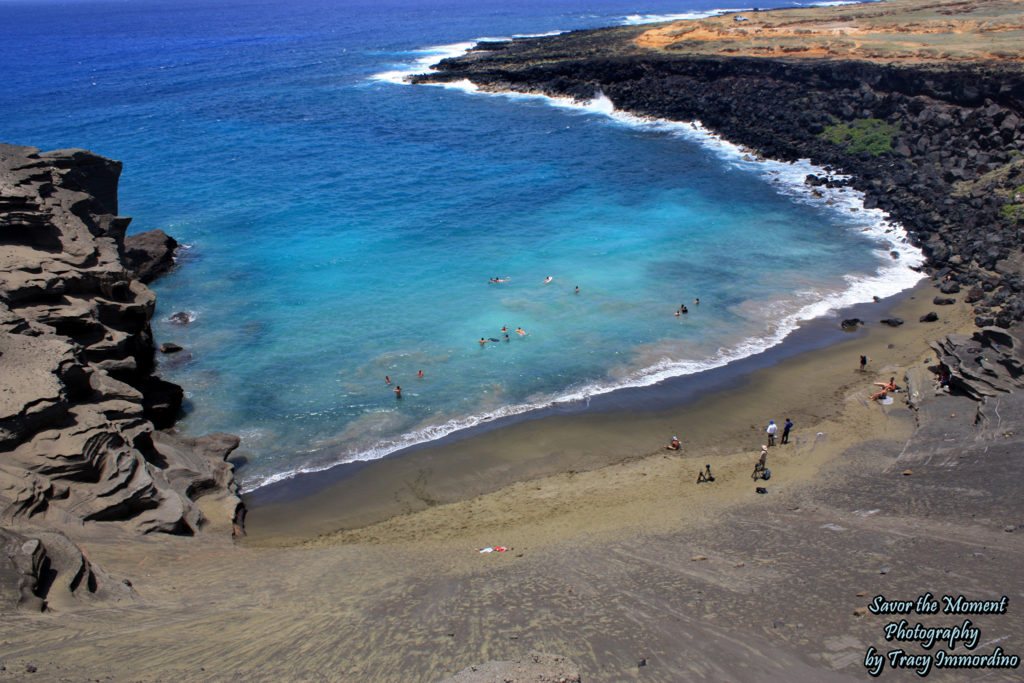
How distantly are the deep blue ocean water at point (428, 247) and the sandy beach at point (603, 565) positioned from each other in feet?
16.6

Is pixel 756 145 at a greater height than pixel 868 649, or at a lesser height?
greater

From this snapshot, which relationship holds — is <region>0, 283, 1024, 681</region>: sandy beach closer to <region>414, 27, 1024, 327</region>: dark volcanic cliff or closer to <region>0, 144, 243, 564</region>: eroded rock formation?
<region>0, 144, 243, 564</region>: eroded rock formation

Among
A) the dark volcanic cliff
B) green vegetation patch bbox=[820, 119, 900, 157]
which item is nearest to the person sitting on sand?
the dark volcanic cliff

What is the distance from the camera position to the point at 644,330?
1455 inches

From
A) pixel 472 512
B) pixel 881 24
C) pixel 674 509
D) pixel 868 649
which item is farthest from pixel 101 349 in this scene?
pixel 881 24

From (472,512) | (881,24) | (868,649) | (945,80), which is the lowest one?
(472,512)

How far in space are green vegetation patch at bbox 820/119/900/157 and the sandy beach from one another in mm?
38222

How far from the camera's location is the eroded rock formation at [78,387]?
19.0m

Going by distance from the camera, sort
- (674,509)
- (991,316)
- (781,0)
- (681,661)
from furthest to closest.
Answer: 1. (781,0)
2. (991,316)
3. (674,509)
4. (681,661)

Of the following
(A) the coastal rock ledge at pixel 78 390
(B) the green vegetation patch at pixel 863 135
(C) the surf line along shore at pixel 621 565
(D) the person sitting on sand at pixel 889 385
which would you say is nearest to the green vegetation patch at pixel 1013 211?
(B) the green vegetation patch at pixel 863 135

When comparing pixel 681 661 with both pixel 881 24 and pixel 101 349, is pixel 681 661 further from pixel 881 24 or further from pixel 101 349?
pixel 881 24

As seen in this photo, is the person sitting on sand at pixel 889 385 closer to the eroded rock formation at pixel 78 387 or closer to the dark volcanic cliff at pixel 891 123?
the dark volcanic cliff at pixel 891 123

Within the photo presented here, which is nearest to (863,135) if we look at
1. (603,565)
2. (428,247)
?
(428,247)

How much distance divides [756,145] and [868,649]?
58272 mm
